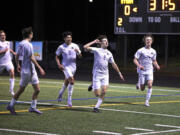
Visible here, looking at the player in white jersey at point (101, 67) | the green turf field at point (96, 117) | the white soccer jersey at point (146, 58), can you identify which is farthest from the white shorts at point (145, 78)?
the player in white jersey at point (101, 67)

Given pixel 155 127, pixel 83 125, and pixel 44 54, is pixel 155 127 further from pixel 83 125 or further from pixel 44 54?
pixel 44 54

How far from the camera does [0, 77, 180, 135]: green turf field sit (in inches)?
419

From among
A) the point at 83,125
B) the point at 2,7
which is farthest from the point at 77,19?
the point at 83,125

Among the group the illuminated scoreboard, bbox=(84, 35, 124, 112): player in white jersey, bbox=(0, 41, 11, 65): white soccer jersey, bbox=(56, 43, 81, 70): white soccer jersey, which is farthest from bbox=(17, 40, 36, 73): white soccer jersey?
the illuminated scoreboard

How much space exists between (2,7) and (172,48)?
2543 centimetres

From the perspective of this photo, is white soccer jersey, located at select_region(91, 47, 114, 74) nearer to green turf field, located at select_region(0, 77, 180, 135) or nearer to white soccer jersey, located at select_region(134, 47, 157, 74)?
green turf field, located at select_region(0, 77, 180, 135)

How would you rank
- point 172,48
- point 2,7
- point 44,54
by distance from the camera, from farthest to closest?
point 2,7, point 172,48, point 44,54

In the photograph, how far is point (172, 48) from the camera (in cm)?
4166

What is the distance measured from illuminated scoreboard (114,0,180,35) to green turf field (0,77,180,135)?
10348mm

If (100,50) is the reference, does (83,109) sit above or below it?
below

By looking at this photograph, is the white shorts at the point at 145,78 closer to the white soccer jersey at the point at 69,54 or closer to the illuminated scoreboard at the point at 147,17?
the white soccer jersey at the point at 69,54

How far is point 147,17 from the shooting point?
2906 cm

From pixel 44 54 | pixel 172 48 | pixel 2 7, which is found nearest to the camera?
pixel 44 54

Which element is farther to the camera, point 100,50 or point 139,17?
point 139,17
